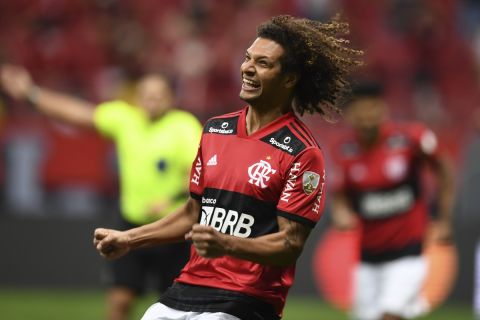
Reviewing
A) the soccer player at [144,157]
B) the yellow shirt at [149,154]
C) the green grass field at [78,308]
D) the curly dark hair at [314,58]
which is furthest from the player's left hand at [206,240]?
the green grass field at [78,308]

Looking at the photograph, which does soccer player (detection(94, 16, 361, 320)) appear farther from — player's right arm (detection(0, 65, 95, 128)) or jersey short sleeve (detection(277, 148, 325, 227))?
player's right arm (detection(0, 65, 95, 128))

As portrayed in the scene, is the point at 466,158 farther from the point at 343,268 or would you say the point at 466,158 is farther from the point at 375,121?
the point at 375,121

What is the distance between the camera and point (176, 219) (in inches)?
204

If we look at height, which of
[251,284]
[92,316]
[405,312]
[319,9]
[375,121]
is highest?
[319,9]

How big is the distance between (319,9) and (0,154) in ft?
17.9

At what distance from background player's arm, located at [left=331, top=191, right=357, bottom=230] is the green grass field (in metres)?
2.47

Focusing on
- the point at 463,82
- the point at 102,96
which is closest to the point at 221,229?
the point at 102,96

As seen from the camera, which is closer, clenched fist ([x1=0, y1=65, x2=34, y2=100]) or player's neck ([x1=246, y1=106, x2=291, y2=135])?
player's neck ([x1=246, y1=106, x2=291, y2=135])

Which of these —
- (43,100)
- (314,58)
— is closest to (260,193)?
(314,58)

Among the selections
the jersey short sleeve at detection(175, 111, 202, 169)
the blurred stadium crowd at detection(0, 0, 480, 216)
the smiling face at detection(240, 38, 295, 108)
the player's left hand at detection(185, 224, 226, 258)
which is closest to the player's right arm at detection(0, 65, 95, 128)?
the jersey short sleeve at detection(175, 111, 202, 169)

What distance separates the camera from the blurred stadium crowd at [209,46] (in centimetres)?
1408

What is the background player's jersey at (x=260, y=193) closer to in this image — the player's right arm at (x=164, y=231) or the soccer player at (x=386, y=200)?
the player's right arm at (x=164, y=231)

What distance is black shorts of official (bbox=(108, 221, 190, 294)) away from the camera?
816 centimetres

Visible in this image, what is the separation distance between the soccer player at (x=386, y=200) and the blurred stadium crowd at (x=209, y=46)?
4131 mm
